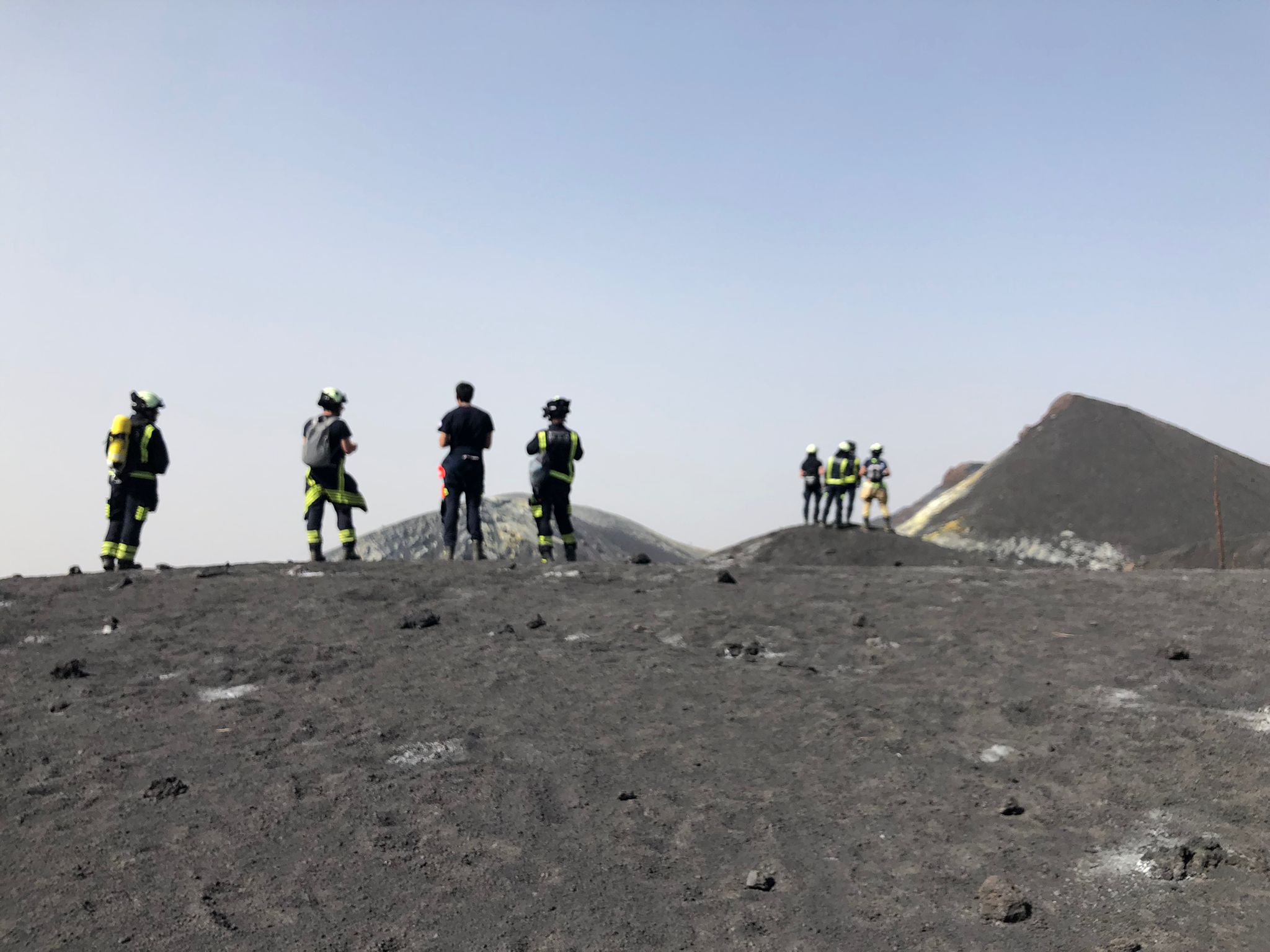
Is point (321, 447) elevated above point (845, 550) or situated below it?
above

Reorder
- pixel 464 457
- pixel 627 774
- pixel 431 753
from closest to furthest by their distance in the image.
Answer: pixel 627 774 < pixel 431 753 < pixel 464 457

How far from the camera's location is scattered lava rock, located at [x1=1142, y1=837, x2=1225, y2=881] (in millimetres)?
4012

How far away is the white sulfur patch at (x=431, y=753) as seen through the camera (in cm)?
508

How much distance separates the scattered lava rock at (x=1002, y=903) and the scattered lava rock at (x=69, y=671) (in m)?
6.00

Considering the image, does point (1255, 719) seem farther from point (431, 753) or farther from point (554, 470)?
point (554, 470)

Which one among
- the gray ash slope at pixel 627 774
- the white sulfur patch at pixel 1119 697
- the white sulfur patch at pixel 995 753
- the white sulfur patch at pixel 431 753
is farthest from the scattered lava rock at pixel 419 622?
the white sulfur patch at pixel 1119 697

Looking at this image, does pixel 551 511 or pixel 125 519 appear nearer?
pixel 125 519

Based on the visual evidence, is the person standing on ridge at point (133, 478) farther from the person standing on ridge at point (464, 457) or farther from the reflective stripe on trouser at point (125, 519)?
the person standing on ridge at point (464, 457)

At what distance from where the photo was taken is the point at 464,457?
11.5 metres

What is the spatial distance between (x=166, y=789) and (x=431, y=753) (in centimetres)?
136

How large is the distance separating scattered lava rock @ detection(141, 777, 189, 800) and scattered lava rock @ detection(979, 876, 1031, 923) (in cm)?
395

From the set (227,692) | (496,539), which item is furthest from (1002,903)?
(496,539)

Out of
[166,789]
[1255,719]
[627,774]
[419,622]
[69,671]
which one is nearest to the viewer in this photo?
[166,789]

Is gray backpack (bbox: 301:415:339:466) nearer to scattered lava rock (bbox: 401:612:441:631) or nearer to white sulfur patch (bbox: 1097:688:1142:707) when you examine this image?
scattered lava rock (bbox: 401:612:441:631)
